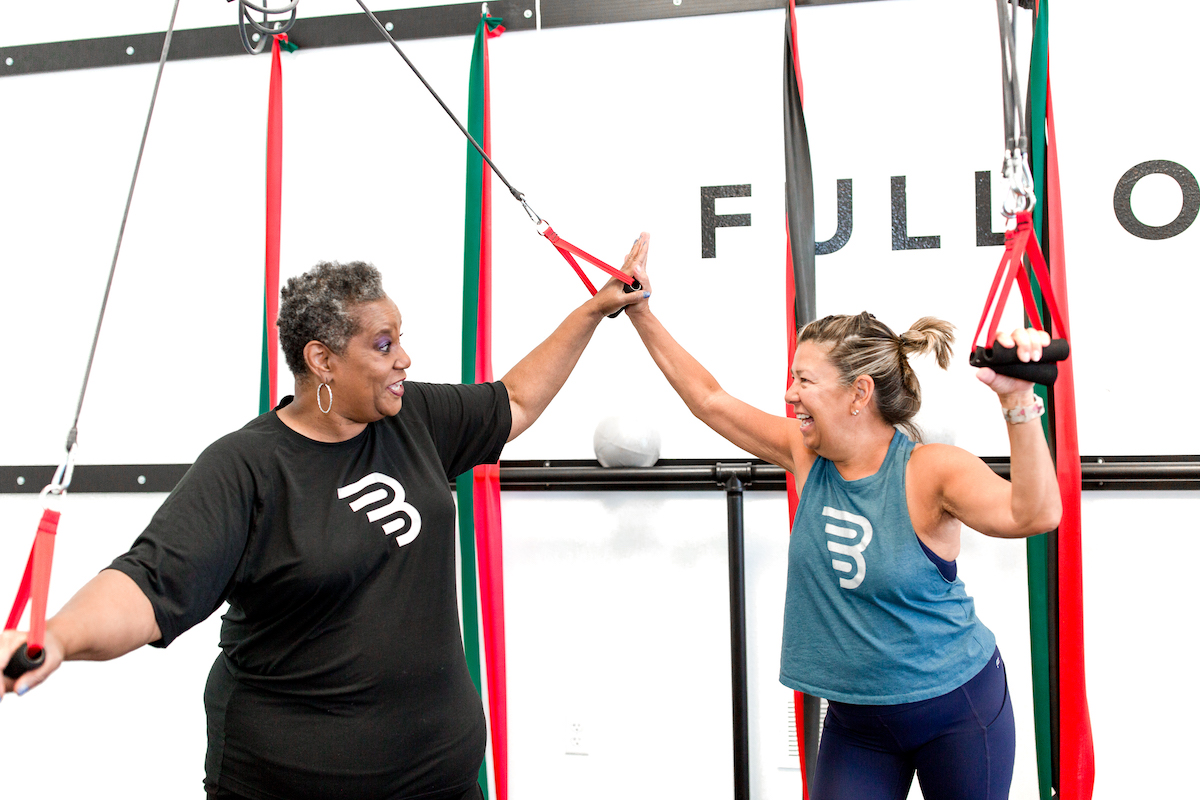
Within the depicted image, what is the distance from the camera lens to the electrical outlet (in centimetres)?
252

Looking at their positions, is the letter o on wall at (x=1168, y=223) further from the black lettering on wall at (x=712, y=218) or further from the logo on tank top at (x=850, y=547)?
the logo on tank top at (x=850, y=547)

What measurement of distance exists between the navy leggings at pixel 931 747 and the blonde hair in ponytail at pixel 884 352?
553mm

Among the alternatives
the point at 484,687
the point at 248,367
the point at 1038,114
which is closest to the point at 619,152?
the point at 1038,114

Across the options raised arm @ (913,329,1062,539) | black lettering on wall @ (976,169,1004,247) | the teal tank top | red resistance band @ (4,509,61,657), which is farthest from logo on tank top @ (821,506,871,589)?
red resistance band @ (4,509,61,657)

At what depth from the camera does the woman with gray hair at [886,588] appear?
159cm

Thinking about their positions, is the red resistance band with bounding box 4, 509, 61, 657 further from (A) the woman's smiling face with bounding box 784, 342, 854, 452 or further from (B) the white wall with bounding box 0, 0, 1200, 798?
(B) the white wall with bounding box 0, 0, 1200, 798

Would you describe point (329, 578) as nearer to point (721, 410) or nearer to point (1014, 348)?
point (721, 410)

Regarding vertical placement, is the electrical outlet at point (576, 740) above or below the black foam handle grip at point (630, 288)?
below

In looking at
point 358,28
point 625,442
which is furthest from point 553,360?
point 358,28

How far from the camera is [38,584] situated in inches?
42.6

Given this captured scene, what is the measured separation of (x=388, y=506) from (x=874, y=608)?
94 centimetres

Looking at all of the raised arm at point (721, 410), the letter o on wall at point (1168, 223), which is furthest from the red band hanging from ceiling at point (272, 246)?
the letter o on wall at point (1168, 223)

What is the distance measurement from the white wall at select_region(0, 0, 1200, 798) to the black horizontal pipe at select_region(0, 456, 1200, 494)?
50mm

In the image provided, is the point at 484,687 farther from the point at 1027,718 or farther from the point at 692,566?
the point at 1027,718
